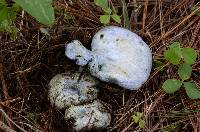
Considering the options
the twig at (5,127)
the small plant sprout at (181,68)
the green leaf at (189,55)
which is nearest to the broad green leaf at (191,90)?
the small plant sprout at (181,68)

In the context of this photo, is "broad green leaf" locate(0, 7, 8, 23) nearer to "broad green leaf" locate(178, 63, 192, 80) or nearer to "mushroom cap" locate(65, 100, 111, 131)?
"mushroom cap" locate(65, 100, 111, 131)

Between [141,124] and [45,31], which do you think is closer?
[141,124]

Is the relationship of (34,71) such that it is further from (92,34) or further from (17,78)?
(92,34)

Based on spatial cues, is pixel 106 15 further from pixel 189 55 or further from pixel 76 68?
pixel 189 55

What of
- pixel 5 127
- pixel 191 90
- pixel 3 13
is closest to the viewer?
pixel 3 13

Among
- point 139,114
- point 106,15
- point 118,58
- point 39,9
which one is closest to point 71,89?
point 118,58

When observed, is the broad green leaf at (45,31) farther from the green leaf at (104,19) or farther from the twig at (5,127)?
the twig at (5,127)

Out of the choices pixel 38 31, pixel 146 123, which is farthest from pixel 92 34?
pixel 146 123

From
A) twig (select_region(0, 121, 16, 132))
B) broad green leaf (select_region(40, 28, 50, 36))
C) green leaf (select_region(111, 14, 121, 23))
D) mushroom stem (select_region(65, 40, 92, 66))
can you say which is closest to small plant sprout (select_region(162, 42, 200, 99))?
green leaf (select_region(111, 14, 121, 23))
